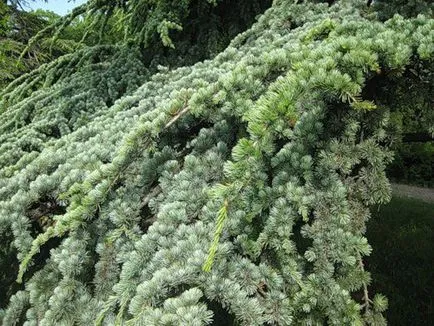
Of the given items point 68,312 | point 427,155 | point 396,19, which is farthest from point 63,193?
point 427,155

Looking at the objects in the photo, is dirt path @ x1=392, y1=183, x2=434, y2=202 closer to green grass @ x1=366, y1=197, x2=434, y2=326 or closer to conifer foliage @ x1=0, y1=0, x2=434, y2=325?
green grass @ x1=366, y1=197, x2=434, y2=326

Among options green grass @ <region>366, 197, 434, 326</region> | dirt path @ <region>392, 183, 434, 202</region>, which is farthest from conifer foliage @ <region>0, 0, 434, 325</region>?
dirt path @ <region>392, 183, 434, 202</region>

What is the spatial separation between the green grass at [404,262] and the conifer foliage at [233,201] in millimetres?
2525

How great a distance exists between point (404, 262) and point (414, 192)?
5159 millimetres

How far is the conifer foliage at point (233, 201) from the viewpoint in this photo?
1212mm

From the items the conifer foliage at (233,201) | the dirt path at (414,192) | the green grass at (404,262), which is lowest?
the dirt path at (414,192)

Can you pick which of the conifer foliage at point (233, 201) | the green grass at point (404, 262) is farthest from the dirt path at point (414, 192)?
the conifer foliage at point (233, 201)

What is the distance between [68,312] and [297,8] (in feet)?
Result: 6.37

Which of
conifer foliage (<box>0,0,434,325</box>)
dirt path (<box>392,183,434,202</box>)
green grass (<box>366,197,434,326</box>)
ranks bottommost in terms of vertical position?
dirt path (<box>392,183,434,202</box>)

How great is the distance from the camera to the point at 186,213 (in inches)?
52.6

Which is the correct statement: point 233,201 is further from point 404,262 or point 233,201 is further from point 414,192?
point 414,192

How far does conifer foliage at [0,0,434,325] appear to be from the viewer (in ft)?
3.98

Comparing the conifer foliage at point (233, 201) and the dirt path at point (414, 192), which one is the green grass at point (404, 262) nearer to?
the dirt path at point (414, 192)

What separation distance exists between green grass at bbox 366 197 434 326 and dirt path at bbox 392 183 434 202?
1813mm
